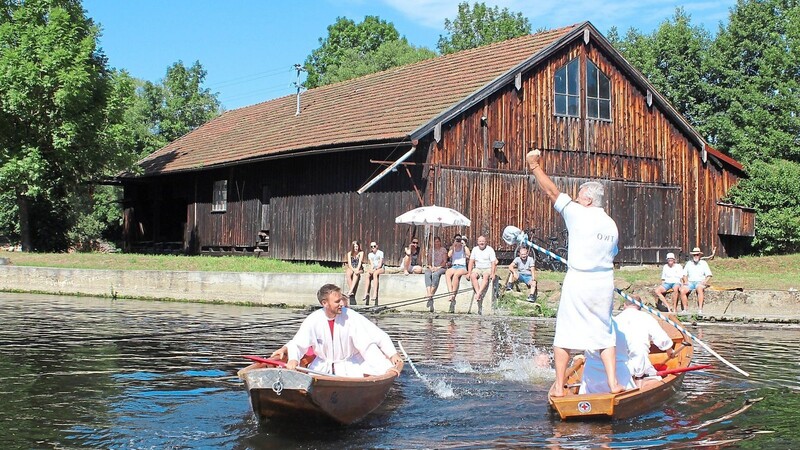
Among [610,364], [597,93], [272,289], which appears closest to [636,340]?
[610,364]

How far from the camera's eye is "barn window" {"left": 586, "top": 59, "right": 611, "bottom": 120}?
3125 cm

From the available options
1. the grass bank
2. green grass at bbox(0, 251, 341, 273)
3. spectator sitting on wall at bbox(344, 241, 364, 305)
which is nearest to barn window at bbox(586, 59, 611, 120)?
the grass bank

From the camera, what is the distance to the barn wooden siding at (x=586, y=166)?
94.2ft

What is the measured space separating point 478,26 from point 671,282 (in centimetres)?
5596

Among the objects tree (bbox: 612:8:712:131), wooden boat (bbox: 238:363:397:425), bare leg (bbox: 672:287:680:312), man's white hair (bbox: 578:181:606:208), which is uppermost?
tree (bbox: 612:8:712:131)

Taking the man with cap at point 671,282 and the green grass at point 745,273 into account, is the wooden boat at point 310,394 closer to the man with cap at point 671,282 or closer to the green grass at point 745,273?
the man with cap at point 671,282

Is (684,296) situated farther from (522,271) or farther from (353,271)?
(353,271)

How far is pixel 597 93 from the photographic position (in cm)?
3138

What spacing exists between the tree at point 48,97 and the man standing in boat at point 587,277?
2650cm

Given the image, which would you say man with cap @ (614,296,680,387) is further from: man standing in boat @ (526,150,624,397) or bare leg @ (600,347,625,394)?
man standing in boat @ (526,150,624,397)

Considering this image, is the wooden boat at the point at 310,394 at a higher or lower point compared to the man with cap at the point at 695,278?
lower

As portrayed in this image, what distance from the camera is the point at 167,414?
10.3m

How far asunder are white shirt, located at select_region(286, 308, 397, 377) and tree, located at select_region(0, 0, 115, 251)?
25206mm

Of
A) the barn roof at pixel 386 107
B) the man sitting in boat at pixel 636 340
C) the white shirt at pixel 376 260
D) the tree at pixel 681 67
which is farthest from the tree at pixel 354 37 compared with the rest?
the man sitting in boat at pixel 636 340
